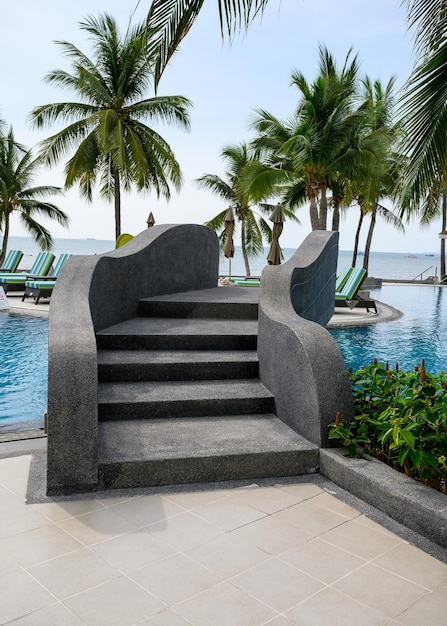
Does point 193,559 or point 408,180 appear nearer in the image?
point 193,559

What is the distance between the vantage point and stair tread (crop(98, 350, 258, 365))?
215 inches

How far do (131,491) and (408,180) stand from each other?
438 centimetres

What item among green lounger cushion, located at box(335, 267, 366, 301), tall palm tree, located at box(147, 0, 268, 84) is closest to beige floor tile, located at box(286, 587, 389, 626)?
tall palm tree, located at box(147, 0, 268, 84)

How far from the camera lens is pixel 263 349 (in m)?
5.52

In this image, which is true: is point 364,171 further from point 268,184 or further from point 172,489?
point 172,489

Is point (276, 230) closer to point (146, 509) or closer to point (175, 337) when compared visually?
point (175, 337)

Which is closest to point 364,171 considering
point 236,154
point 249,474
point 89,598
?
point 236,154

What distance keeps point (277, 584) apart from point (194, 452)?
4.66 ft

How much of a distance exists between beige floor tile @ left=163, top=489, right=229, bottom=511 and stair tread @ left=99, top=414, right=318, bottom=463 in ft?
0.85

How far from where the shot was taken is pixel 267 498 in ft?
12.7

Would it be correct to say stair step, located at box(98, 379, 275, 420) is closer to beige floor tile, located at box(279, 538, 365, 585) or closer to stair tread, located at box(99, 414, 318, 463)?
stair tread, located at box(99, 414, 318, 463)

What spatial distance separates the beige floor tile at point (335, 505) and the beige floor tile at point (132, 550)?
A: 1139mm

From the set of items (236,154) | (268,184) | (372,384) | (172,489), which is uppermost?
(236,154)

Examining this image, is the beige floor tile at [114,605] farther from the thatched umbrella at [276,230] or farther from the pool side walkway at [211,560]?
the thatched umbrella at [276,230]
